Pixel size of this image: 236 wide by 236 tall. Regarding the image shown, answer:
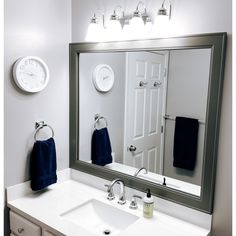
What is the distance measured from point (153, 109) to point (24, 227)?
3.57ft

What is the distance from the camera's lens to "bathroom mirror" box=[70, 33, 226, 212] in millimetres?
1428

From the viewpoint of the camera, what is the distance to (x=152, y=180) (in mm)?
1703

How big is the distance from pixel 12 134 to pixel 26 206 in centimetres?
47

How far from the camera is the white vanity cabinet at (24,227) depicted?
1.57 meters

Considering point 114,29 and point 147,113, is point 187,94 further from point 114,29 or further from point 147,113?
point 114,29

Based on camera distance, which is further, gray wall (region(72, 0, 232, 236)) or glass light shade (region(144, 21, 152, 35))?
glass light shade (region(144, 21, 152, 35))

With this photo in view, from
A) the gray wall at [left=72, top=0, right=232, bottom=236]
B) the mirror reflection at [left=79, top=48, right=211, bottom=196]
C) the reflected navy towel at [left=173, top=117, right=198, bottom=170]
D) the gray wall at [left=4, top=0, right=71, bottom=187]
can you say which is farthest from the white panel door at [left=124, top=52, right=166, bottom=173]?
the gray wall at [left=4, top=0, right=71, bottom=187]

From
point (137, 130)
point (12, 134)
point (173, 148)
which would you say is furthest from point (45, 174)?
point (173, 148)

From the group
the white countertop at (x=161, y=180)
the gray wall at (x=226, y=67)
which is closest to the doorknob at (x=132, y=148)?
the white countertop at (x=161, y=180)

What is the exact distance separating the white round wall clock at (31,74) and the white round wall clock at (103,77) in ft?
1.14

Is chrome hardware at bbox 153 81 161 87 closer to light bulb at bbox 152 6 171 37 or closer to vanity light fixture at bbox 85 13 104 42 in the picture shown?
light bulb at bbox 152 6 171 37

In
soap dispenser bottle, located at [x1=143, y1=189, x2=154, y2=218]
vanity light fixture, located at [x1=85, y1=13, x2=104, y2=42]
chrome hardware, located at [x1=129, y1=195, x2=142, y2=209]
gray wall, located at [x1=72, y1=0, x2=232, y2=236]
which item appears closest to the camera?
gray wall, located at [x1=72, y1=0, x2=232, y2=236]

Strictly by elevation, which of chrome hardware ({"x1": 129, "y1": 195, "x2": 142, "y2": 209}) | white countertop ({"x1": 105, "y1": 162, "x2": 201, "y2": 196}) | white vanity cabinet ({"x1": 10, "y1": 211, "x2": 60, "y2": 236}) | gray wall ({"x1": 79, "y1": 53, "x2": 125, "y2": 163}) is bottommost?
white vanity cabinet ({"x1": 10, "y1": 211, "x2": 60, "y2": 236})

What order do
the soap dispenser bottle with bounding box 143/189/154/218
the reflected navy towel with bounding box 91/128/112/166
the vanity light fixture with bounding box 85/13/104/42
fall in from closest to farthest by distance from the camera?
the soap dispenser bottle with bounding box 143/189/154/218 → the vanity light fixture with bounding box 85/13/104/42 → the reflected navy towel with bounding box 91/128/112/166
